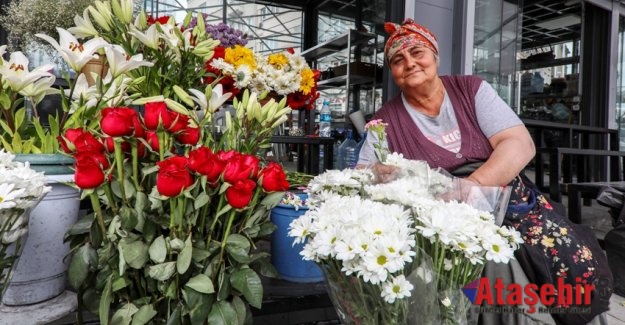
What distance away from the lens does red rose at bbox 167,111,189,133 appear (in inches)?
20.0

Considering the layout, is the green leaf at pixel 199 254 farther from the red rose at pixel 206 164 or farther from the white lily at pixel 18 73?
the white lily at pixel 18 73

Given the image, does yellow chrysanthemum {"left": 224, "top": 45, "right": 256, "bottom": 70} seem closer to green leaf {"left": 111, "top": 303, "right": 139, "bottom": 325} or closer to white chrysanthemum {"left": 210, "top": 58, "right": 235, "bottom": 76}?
white chrysanthemum {"left": 210, "top": 58, "right": 235, "bottom": 76}

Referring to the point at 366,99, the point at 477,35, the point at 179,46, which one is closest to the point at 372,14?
the point at 366,99

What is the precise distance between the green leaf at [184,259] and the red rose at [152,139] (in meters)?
0.14

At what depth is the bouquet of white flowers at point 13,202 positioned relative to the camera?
465 mm

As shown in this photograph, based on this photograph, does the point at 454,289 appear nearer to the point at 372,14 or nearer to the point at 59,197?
the point at 59,197

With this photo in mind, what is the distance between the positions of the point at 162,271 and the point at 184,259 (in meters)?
0.03

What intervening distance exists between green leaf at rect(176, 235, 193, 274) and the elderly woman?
55 centimetres

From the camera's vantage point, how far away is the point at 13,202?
461 millimetres

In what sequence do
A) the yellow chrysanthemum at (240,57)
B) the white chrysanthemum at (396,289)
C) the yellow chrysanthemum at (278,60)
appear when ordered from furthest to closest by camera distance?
the yellow chrysanthemum at (278,60) → the yellow chrysanthemum at (240,57) → the white chrysanthemum at (396,289)

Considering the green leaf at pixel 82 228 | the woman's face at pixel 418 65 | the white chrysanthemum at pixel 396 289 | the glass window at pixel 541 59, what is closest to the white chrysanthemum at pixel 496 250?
the white chrysanthemum at pixel 396 289

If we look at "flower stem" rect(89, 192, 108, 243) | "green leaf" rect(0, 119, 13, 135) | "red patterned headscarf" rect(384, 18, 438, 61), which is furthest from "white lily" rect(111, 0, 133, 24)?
"red patterned headscarf" rect(384, 18, 438, 61)

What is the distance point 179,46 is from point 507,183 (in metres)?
0.95

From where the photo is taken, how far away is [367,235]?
0.42 metres
